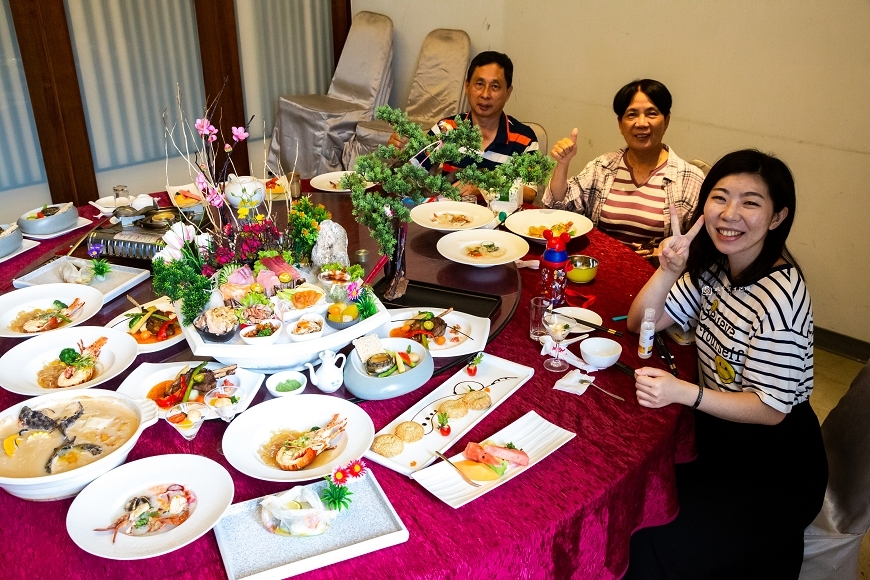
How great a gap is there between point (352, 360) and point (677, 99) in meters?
2.92

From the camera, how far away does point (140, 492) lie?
1.27 meters

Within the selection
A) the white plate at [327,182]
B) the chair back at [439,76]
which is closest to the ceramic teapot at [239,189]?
the white plate at [327,182]

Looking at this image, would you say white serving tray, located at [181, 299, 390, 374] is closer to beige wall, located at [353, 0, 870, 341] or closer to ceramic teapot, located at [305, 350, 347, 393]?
ceramic teapot, located at [305, 350, 347, 393]

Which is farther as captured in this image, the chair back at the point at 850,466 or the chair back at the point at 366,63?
the chair back at the point at 366,63

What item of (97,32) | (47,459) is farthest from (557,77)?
(47,459)

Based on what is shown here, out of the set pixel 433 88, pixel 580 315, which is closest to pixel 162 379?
pixel 580 315

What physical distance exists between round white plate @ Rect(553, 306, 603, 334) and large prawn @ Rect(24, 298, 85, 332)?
1.41m

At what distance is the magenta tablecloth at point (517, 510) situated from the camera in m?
1.16

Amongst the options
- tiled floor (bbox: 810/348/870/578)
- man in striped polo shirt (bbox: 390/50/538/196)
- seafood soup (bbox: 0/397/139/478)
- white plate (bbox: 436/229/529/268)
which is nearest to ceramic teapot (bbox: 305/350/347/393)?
seafood soup (bbox: 0/397/139/478)

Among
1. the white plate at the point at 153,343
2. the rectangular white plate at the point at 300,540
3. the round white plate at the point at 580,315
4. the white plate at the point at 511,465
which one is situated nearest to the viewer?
the rectangular white plate at the point at 300,540

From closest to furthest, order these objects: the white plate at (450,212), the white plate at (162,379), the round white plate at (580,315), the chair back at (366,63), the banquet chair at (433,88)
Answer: the white plate at (162,379)
the round white plate at (580,315)
the white plate at (450,212)
the banquet chair at (433,88)
the chair back at (366,63)

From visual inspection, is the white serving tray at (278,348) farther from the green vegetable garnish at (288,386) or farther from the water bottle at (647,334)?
the water bottle at (647,334)

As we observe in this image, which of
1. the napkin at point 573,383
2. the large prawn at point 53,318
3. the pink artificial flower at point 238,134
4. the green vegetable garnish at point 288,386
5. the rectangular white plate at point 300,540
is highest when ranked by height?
the pink artificial flower at point 238,134

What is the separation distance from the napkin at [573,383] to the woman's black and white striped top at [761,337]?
333mm
